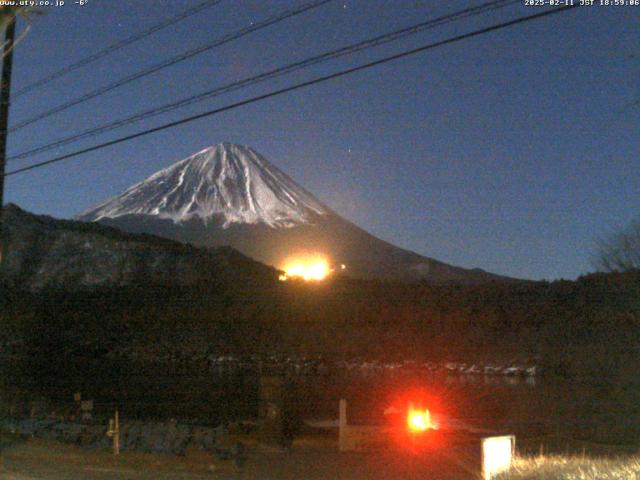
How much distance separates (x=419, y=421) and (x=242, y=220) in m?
114

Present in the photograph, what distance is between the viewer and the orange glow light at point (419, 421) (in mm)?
22208

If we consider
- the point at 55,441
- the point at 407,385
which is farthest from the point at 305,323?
the point at 55,441

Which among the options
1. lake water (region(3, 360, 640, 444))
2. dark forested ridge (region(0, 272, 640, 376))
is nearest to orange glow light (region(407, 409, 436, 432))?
lake water (region(3, 360, 640, 444))

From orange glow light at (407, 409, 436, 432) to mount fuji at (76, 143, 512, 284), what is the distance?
9198 centimetres

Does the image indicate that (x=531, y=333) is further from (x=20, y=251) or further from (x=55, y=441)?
(x=20, y=251)

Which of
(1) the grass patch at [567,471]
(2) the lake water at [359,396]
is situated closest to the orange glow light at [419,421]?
(2) the lake water at [359,396]

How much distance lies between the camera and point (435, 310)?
237 ft

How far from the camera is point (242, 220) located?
445ft

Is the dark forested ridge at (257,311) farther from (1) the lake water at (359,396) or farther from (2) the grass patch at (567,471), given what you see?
(2) the grass patch at (567,471)

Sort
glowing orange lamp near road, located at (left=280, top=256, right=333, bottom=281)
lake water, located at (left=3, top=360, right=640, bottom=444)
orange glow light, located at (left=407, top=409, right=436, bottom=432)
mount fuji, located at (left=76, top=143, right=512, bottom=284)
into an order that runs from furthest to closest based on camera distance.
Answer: mount fuji, located at (left=76, top=143, right=512, bottom=284) → glowing orange lamp near road, located at (left=280, top=256, right=333, bottom=281) → lake water, located at (left=3, top=360, right=640, bottom=444) → orange glow light, located at (left=407, top=409, right=436, bottom=432)

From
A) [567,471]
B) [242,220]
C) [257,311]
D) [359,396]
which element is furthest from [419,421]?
[242,220]

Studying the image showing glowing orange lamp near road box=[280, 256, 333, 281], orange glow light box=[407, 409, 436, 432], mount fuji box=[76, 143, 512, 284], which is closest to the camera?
orange glow light box=[407, 409, 436, 432]

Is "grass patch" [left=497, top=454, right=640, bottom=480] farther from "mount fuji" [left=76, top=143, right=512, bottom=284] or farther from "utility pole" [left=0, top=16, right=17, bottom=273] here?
"mount fuji" [left=76, top=143, right=512, bottom=284]

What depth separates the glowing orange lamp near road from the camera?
90.0 m
